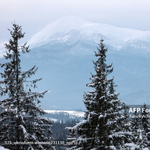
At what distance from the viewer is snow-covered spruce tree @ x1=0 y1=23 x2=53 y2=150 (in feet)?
54.0

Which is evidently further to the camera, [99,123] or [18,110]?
[18,110]

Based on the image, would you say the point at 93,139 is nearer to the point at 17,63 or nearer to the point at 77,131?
the point at 77,131

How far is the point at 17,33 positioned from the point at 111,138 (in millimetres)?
7826

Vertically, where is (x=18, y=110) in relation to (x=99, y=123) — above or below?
above

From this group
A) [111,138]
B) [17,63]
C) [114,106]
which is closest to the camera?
[111,138]

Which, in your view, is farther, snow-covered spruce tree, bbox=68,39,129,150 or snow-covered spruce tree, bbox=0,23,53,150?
snow-covered spruce tree, bbox=0,23,53,150

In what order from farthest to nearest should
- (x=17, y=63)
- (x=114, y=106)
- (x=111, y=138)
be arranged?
(x=17, y=63) → (x=114, y=106) → (x=111, y=138)

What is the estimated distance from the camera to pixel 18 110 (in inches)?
653

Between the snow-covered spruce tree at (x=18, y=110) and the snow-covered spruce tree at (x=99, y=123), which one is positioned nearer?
the snow-covered spruce tree at (x=99, y=123)

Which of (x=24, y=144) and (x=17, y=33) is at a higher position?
(x=17, y=33)

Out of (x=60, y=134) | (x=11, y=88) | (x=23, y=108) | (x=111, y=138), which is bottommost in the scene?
(x=60, y=134)

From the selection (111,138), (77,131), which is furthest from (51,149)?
(111,138)

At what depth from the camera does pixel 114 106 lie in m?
16.2

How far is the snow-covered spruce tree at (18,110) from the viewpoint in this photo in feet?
54.0
